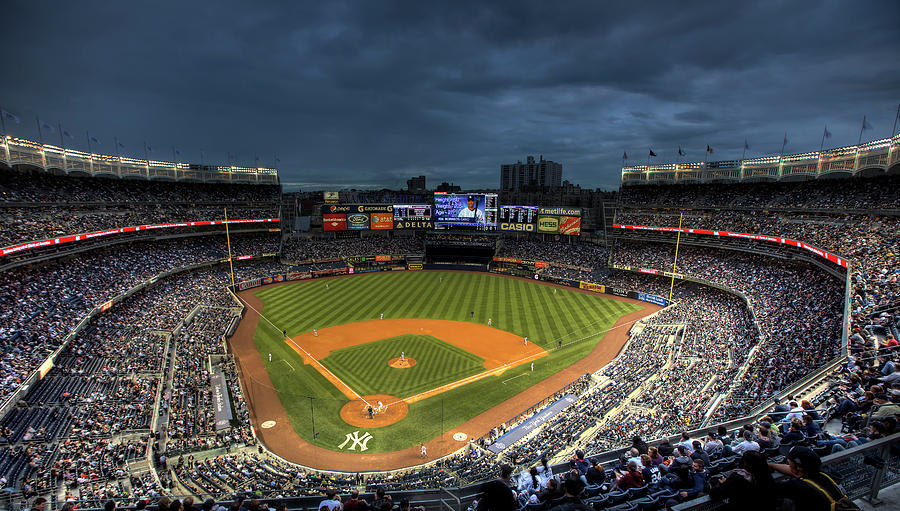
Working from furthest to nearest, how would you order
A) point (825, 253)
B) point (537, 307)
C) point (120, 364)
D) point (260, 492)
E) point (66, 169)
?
point (537, 307), point (66, 169), point (825, 253), point (120, 364), point (260, 492)

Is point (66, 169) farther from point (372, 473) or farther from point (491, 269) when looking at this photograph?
point (491, 269)

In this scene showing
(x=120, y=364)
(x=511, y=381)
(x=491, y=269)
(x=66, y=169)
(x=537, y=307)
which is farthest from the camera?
(x=491, y=269)

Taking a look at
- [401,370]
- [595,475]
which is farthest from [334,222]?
[595,475]

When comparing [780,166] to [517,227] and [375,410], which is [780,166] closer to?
[517,227]

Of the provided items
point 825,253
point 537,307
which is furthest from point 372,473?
point 825,253

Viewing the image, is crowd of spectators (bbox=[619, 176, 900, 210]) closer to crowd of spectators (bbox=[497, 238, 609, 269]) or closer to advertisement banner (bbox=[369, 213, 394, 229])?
crowd of spectators (bbox=[497, 238, 609, 269])

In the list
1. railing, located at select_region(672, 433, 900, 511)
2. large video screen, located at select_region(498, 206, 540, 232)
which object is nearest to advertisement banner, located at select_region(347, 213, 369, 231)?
large video screen, located at select_region(498, 206, 540, 232)

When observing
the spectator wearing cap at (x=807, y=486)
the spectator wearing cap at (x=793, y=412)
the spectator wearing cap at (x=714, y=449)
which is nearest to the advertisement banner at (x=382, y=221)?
the spectator wearing cap at (x=793, y=412)
